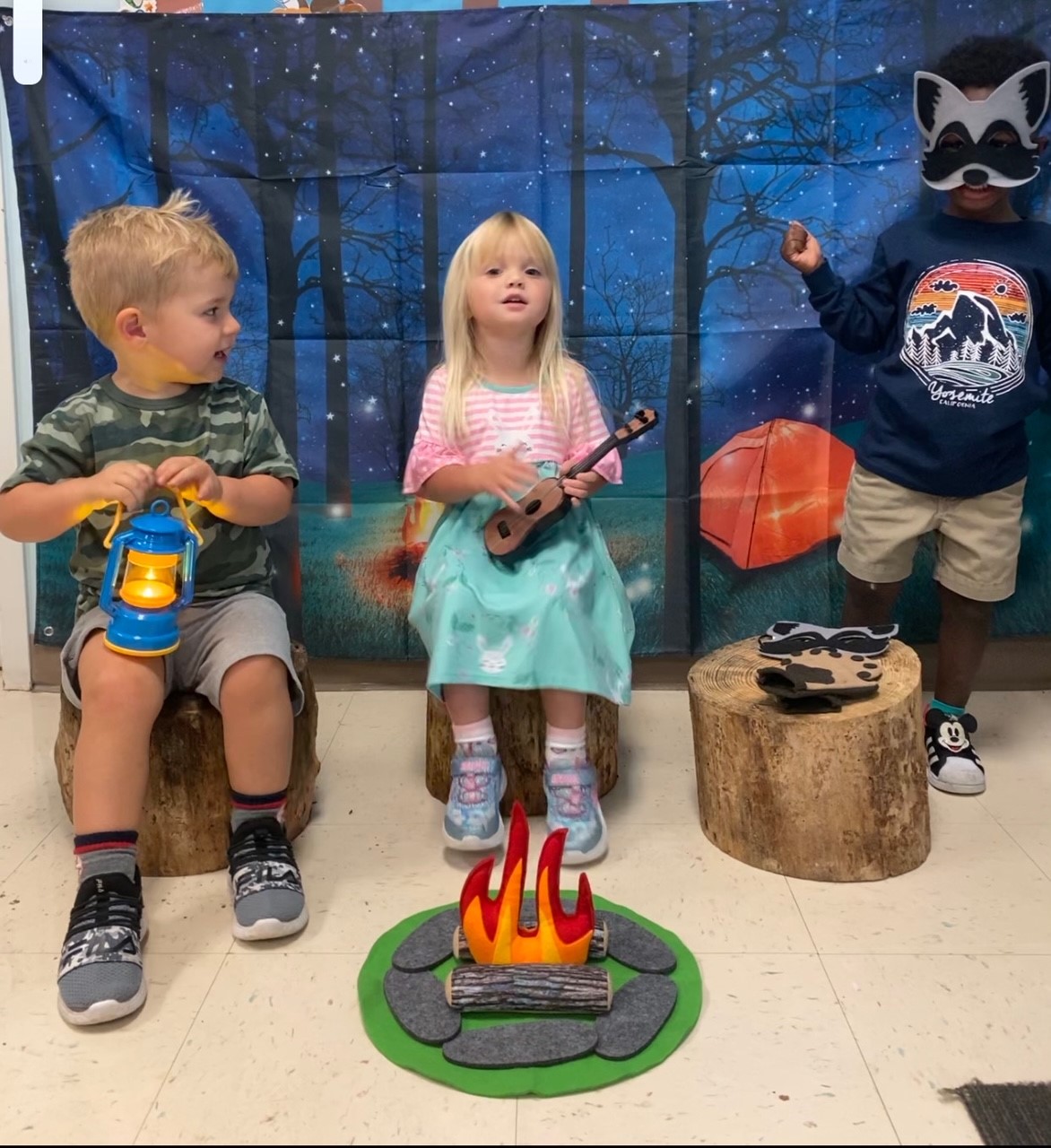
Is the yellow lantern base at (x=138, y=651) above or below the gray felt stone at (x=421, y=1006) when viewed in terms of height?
above

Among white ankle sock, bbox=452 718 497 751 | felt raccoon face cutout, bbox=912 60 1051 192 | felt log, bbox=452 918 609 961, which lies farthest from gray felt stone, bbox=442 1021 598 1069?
felt raccoon face cutout, bbox=912 60 1051 192

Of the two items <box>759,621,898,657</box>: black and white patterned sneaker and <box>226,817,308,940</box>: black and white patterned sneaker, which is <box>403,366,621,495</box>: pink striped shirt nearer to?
<box>759,621,898,657</box>: black and white patterned sneaker

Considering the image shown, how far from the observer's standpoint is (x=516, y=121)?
2312 millimetres

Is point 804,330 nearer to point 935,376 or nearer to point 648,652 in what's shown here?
point 935,376

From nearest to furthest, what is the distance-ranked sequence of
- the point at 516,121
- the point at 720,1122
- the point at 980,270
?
1. the point at 720,1122
2. the point at 980,270
3. the point at 516,121

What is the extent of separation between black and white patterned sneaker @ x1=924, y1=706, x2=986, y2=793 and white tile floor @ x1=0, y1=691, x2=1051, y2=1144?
0.13 feet

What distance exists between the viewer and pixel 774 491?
246 centimetres

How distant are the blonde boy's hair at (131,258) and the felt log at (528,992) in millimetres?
1120

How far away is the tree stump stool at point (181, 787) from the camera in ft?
5.64

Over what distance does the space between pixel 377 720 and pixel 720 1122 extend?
4.67 feet

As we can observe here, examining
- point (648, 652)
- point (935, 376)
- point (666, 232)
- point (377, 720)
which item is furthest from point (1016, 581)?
point (377, 720)

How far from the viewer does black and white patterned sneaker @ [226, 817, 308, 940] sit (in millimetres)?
1560

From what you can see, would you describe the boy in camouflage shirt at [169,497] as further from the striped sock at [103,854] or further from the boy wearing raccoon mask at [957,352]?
the boy wearing raccoon mask at [957,352]

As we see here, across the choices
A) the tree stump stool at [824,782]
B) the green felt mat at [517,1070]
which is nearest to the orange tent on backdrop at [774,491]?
the tree stump stool at [824,782]
